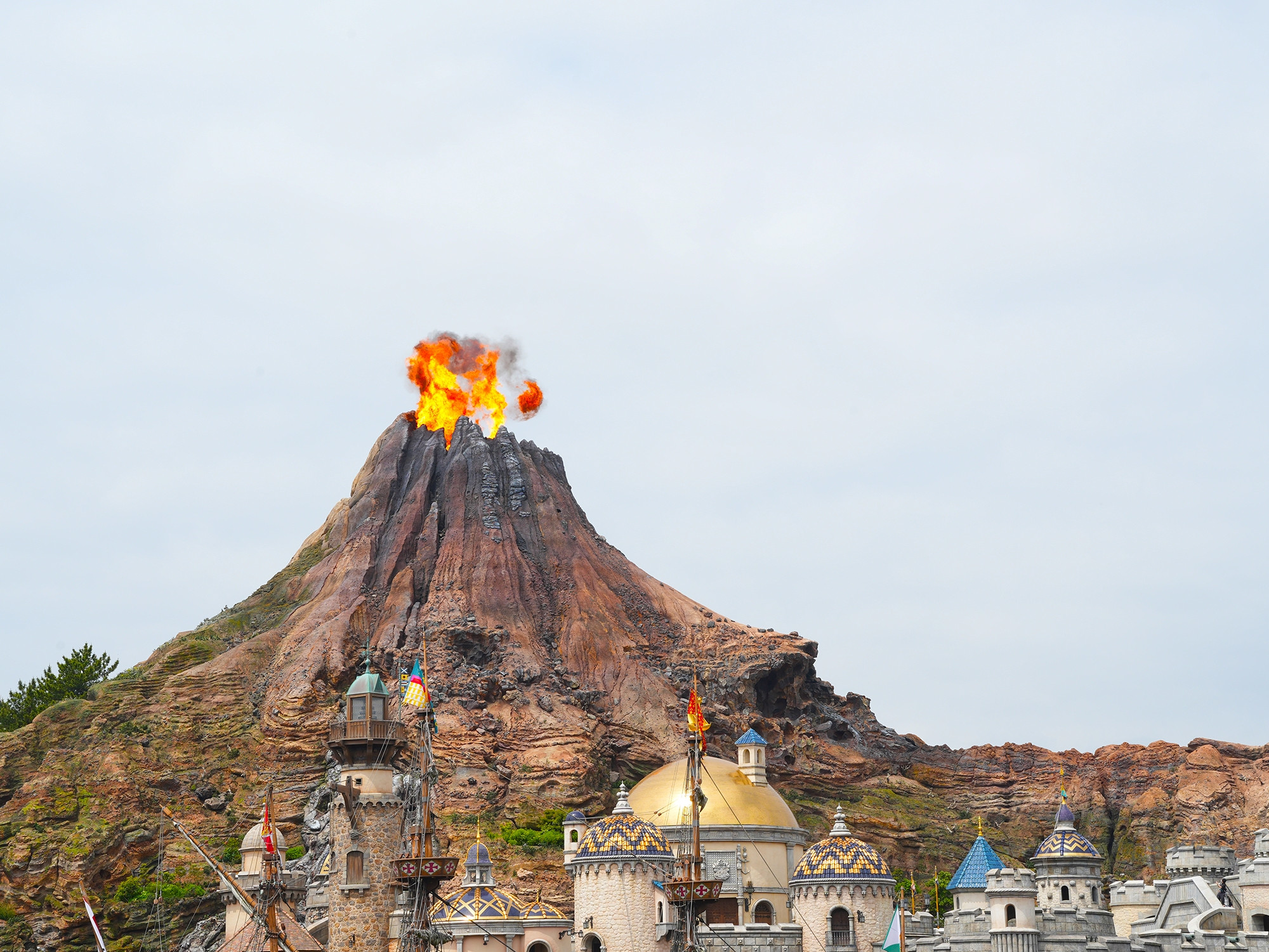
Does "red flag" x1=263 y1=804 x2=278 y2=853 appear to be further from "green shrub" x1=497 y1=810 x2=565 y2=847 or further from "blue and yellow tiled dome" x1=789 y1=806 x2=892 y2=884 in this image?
"green shrub" x1=497 y1=810 x2=565 y2=847

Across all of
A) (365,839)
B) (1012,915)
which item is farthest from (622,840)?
(1012,915)

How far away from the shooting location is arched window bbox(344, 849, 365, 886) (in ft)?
209

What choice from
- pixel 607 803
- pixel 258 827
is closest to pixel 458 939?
pixel 258 827

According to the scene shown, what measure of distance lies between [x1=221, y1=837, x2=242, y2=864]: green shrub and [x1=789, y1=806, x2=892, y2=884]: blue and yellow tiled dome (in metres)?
36.0

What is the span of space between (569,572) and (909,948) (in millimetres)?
55585

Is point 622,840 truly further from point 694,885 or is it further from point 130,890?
point 130,890

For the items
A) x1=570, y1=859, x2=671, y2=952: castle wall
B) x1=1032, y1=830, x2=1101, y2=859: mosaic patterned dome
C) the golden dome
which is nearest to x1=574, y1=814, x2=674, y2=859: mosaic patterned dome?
x1=570, y1=859, x2=671, y2=952: castle wall

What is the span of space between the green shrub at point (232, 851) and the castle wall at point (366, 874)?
28.7m

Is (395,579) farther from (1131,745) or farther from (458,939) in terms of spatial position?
(1131,745)

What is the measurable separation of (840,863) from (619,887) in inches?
382

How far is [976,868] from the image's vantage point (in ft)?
242

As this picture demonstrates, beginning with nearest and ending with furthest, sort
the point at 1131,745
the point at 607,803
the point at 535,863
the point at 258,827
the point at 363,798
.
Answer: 1. the point at 363,798
2. the point at 258,827
3. the point at 535,863
4. the point at 607,803
5. the point at 1131,745

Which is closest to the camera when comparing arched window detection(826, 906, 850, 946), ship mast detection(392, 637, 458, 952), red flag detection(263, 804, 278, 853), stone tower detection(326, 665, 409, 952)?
red flag detection(263, 804, 278, 853)

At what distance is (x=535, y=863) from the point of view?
90.4 metres
